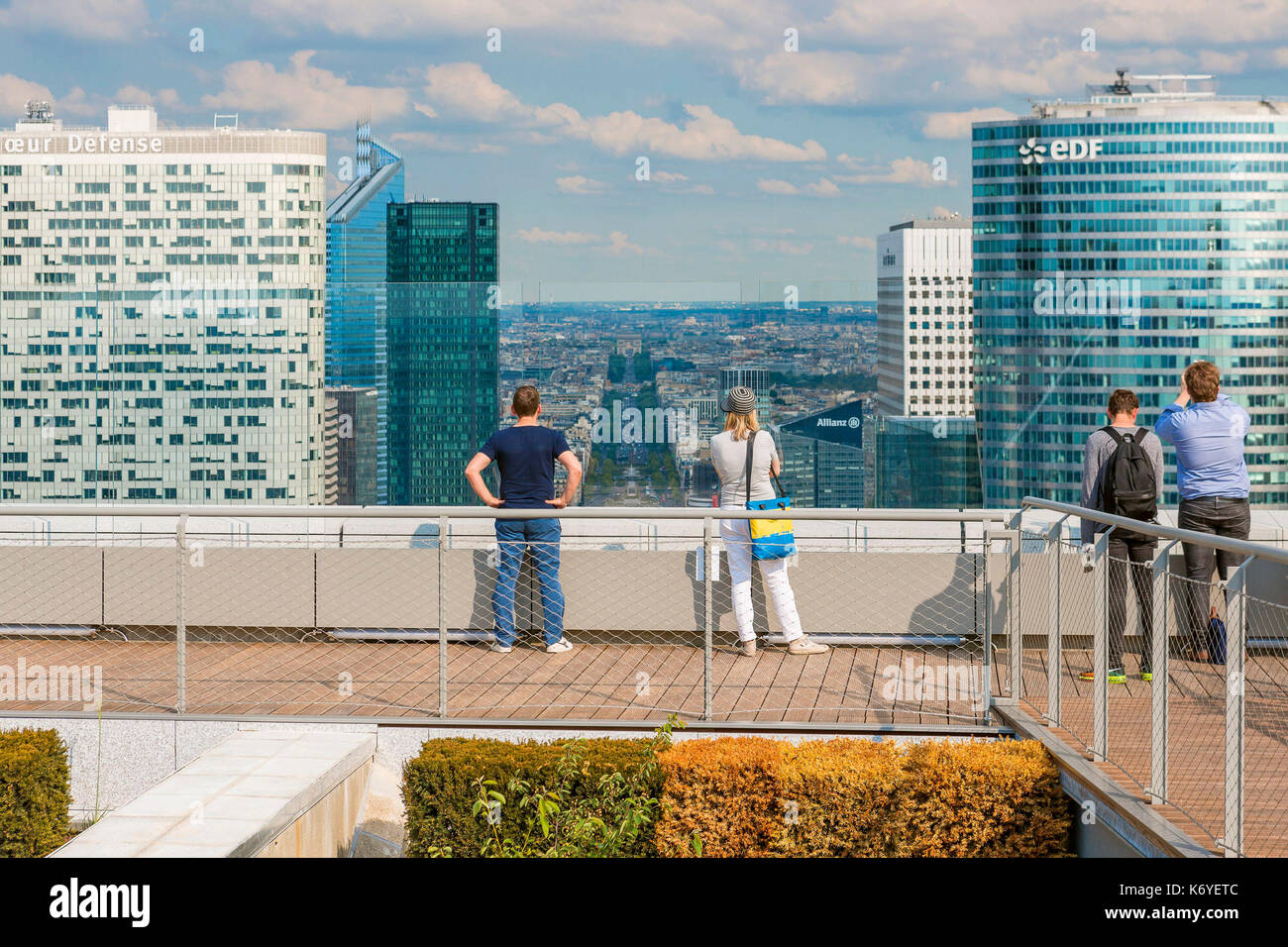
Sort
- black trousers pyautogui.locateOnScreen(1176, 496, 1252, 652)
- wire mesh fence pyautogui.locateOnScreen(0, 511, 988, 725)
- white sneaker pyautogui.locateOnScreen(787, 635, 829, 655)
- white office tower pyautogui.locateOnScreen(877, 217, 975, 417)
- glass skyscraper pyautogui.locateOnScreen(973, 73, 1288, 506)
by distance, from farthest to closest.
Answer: glass skyscraper pyautogui.locateOnScreen(973, 73, 1288, 506)
white office tower pyautogui.locateOnScreen(877, 217, 975, 417)
white sneaker pyautogui.locateOnScreen(787, 635, 829, 655)
wire mesh fence pyautogui.locateOnScreen(0, 511, 988, 725)
black trousers pyautogui.locateOnScreen(1176, 496, 1252, 652)

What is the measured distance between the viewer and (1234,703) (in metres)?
4.34

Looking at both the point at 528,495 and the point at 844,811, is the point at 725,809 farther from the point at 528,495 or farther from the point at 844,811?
the point at 528,495

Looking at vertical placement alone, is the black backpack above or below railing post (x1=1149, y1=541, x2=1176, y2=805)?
above

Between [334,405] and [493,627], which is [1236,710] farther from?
[334,405]

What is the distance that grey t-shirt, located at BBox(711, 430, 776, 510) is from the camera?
26.9 feet

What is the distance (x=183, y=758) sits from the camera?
7.01m

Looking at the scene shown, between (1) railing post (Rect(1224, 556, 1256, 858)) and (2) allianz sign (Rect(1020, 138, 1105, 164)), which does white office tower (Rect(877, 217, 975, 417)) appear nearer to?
(1) railing post (Rect(1224, 556, 1256, 858))

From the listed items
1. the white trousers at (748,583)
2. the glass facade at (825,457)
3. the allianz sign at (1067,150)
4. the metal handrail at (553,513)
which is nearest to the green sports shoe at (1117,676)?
the metal handrail at (553,513)

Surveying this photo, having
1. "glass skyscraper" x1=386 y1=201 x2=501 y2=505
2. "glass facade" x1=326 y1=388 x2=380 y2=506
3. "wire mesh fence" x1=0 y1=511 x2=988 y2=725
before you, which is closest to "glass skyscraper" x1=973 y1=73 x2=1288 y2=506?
"glass skyscraper" x1=386 y1=201 x2=501 y2=505

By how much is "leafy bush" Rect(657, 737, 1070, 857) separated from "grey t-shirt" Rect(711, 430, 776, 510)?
277cm

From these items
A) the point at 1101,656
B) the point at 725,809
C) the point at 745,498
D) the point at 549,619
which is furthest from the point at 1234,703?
the point at 549,619

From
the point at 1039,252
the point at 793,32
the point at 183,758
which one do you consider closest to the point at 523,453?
the point at 183,758

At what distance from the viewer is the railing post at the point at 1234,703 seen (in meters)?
4.28
